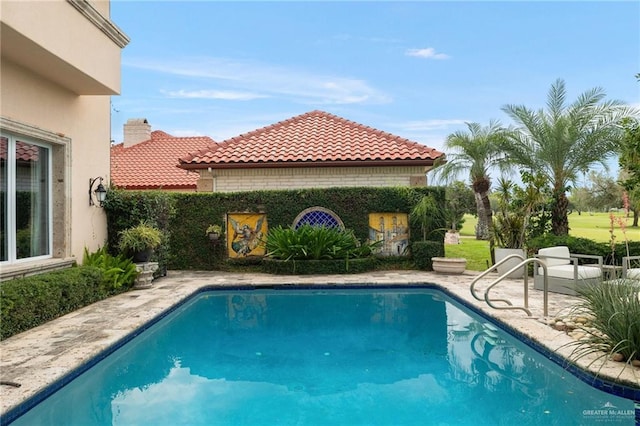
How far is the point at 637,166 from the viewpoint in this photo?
387 inches

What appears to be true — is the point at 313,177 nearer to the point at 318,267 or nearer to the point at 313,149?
the point at 313,149

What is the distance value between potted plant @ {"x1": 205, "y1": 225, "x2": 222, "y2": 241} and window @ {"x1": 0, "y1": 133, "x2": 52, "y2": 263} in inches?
238

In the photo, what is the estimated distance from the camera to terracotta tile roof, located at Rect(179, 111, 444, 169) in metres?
16.1

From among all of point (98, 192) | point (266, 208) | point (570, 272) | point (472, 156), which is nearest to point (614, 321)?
point (570, 272)

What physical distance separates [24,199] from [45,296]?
235cm

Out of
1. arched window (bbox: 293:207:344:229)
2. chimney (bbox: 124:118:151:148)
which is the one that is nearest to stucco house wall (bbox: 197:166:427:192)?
arched window (bbox: 293:207:344:229)

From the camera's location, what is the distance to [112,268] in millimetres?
10445

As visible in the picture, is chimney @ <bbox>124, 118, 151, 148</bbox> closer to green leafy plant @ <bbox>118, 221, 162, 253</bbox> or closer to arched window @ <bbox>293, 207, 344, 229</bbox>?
arched window @ <bbox>293, 207, 344, 229</bbox>

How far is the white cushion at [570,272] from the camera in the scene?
378 inches

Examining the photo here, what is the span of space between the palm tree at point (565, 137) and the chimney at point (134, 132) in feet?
72.2

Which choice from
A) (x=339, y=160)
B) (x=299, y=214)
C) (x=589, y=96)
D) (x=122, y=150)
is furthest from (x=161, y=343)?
(x=122, y=150)

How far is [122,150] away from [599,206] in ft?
151

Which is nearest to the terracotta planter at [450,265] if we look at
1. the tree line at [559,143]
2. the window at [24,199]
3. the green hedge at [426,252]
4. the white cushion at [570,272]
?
the green hedge at [426,252]

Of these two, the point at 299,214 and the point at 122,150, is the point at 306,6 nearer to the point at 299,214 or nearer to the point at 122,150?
the point at 299,214
